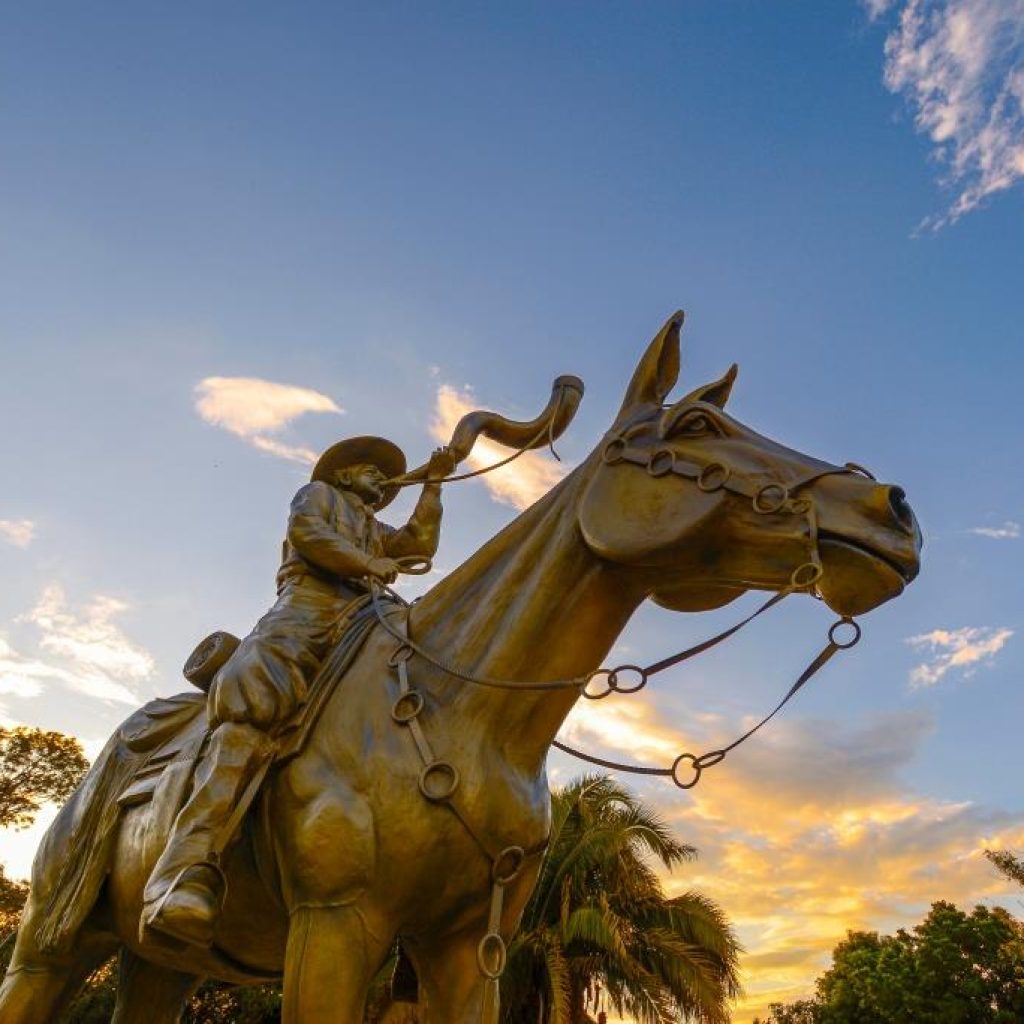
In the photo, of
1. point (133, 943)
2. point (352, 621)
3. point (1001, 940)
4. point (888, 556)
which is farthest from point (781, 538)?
point (1001, 940)

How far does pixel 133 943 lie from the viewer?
191 inches

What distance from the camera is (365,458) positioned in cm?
530

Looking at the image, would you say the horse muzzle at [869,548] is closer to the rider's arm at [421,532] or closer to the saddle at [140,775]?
the saddle at [140,775]

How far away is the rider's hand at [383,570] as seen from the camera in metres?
4.27

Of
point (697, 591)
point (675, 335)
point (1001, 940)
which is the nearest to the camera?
point (697, 591)

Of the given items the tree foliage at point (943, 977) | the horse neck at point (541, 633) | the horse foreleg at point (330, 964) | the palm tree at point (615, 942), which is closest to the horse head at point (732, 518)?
the horse neck at point (541, 633)

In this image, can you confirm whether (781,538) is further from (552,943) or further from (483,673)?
(552,943)

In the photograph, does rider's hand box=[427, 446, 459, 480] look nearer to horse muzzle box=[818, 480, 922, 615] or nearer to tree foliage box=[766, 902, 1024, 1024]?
horse muzzle box=[818, 480, 922, 615]

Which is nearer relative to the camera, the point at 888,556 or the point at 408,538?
the point at 888,556

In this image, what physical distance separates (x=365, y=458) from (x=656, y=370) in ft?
5.90

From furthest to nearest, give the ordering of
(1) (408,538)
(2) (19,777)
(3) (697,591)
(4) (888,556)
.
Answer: (2) (19,777) → (1) (408,538) → (3) (697,591) → (4) (888,556)

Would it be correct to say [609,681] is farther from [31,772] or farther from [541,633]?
[31,772]

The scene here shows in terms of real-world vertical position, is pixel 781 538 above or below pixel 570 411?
below

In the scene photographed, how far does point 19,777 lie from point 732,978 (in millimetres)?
19355
